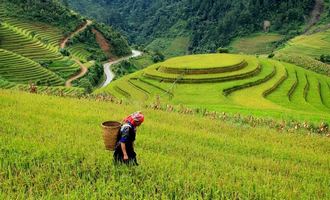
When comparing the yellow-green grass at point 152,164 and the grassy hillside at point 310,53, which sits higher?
the yellow-green grass at point 152,164

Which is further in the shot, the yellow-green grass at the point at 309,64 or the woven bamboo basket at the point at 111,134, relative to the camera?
the yellow-green grass at the point at 309,64

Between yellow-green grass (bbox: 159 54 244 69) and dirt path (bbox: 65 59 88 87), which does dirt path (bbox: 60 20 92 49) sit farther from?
yellow-green grass (bbox: 159 54 244 69)

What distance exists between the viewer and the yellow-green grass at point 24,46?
63.8 m

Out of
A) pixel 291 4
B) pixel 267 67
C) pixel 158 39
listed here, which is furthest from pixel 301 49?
pixel 158 39

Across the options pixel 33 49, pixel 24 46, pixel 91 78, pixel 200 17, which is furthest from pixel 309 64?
pixel 200 17

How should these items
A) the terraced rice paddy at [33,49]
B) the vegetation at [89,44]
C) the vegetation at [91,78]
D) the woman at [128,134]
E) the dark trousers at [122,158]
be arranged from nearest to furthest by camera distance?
the woman at [128,134], the dark trousers at [122,158], the vegetation at [91,78], the terraced rice paddy at [33,49], the vegetation at [89,44]

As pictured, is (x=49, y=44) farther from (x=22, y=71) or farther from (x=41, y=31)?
(x=22, y=71)

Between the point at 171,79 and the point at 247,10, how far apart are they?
286ft

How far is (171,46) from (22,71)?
3159 inches

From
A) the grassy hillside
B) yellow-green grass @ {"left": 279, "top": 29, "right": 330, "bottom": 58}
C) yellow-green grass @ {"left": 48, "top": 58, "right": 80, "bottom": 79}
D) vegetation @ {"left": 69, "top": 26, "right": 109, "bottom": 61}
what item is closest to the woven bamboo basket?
the grassy hillside

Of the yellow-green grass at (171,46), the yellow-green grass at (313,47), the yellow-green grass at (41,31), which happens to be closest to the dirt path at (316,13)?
the yellow-green grass at (313,47)

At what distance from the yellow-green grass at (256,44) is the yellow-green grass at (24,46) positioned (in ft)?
174

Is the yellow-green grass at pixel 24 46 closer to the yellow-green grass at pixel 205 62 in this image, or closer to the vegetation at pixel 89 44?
the vegetation at pixel 89 44

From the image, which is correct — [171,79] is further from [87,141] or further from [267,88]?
[87,141]
